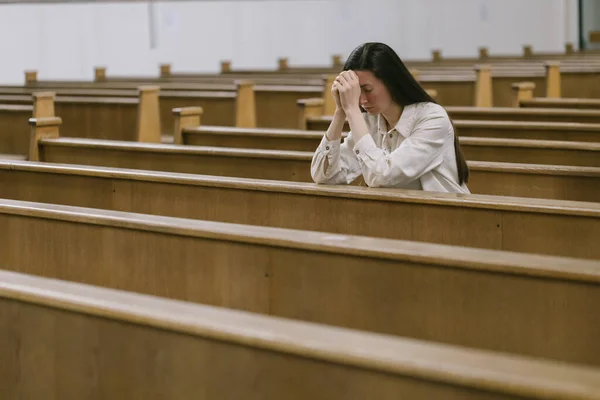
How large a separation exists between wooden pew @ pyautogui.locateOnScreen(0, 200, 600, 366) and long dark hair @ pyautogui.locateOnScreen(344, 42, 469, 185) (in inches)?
29.8

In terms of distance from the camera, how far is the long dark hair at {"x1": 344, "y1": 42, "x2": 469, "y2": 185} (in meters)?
2.43

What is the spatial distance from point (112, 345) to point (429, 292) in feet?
2.11

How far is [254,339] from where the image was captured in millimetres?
1214

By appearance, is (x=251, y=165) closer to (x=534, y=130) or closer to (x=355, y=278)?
(x=534, y=130)

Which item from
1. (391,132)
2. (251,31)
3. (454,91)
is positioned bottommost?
(391,132)

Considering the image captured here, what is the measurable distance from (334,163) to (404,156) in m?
0.21

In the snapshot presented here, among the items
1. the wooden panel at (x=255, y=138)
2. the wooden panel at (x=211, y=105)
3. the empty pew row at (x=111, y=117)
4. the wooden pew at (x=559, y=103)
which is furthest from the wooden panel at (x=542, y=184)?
the wooden panel at (x=211, y=105)

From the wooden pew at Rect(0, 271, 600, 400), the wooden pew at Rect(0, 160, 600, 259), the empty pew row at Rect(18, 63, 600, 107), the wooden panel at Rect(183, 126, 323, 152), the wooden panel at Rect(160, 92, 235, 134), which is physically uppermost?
the empty pew row at Rect(18, 63, 600, 107)

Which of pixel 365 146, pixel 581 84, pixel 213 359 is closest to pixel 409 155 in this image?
pixel 365 146

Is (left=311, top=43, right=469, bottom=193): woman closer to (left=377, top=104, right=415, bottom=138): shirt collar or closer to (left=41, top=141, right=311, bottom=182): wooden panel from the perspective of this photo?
(left=377, top=104, right=415, bottom=138): shirt collar

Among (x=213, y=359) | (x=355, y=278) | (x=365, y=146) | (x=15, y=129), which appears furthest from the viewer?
(x=15, y=129)

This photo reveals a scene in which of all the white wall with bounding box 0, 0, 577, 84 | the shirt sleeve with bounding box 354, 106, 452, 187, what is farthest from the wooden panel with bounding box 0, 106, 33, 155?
the white wall with bounding box 0, 0, 577, 84

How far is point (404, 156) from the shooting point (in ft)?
7.86

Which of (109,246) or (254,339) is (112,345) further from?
(109,246)
